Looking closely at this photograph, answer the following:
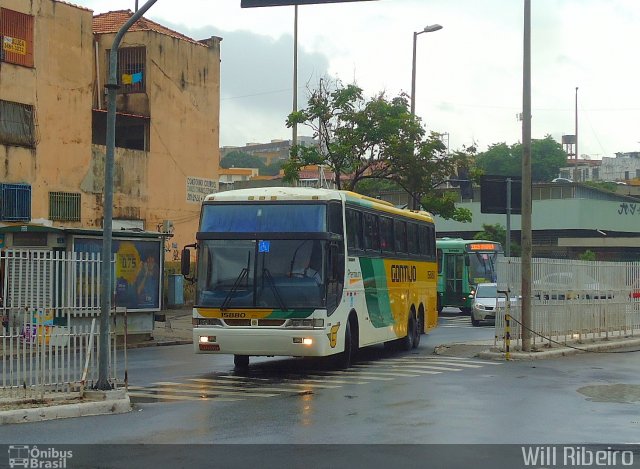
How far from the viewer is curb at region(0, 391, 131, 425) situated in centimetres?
1259

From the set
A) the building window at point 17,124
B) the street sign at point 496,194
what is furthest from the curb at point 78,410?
the street sign at point 496,194

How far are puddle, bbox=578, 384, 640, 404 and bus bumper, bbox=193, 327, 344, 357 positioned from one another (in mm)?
4631

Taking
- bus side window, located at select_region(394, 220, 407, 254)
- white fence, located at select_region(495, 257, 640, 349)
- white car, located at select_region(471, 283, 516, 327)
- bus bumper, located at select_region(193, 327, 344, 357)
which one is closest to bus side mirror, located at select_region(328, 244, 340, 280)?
bus bumper, located at select_region(193, 327, 344, 357)

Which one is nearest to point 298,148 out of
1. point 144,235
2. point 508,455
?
point 144,235

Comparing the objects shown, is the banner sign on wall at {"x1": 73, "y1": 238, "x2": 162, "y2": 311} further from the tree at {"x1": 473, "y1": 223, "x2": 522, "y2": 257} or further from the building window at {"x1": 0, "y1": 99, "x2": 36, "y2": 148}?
the tree at {"x1": 473, "y1": 223, "x2": 522, "y2": 257}

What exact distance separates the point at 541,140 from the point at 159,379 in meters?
113

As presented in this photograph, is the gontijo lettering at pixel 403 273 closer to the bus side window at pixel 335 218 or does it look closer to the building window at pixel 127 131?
the bus side window at pixel 335 218

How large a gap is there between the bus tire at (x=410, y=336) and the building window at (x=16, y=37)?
17419mm

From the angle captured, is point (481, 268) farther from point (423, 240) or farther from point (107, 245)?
point (107, 245)

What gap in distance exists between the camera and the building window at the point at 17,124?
114ft

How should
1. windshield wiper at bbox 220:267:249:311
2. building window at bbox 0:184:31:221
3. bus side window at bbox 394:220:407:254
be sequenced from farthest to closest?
1. building window at bbox 0:184:31:221
2. bus side window at bbox 394:220:407:254
3. windshield wiper at bbox 220:267:249:311

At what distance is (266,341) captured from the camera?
18281mm

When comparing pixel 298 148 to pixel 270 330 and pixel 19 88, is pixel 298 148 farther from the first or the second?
pixel 270 330

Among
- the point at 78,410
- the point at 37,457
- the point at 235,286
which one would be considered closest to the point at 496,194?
the point at 235,286
